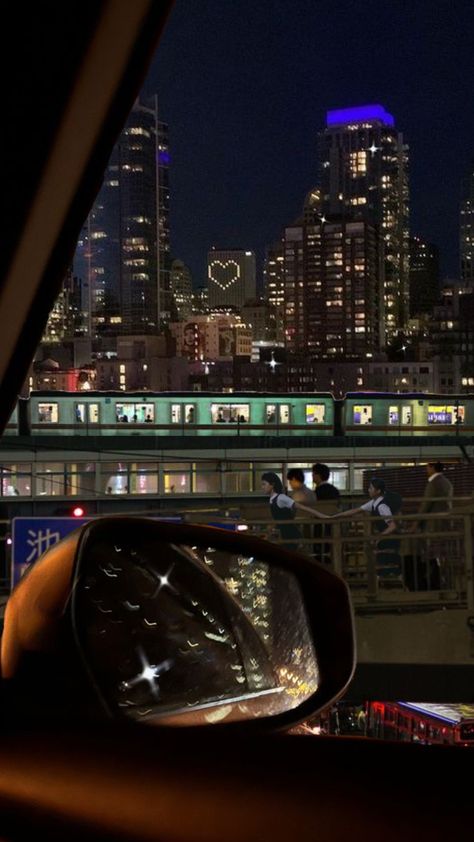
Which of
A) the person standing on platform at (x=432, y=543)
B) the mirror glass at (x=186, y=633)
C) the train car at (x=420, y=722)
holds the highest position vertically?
the mirror glass at (x=186, y=633)

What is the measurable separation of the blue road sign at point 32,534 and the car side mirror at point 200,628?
741 cm

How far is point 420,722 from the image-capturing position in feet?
23.6

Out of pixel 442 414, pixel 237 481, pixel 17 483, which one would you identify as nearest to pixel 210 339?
pixel 442 414

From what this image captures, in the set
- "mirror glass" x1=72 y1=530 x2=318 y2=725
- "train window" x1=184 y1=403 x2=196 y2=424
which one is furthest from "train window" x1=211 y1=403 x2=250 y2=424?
"mirror glass" x1=72 y1=530 x2=318 y2=725

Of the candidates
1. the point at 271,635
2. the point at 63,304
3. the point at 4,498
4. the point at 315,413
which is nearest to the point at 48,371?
the point at 315,413

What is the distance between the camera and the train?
1964 inches

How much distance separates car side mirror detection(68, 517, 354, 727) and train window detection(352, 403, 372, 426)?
5140 cm

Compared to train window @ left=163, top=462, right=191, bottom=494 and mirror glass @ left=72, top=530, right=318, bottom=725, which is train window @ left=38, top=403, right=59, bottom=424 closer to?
train window @ left=163, top=462, right=191, bottom=494

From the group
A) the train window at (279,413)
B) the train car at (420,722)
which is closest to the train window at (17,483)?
the train window at (279,413)

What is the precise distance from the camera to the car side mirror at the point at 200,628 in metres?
1.42

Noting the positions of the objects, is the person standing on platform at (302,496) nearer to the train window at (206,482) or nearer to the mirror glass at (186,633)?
the mirror glass at (186,633)

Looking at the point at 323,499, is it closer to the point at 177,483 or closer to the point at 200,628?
the point at 200,628

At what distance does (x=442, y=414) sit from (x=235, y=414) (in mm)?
12092

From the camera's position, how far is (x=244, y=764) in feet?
2.62
